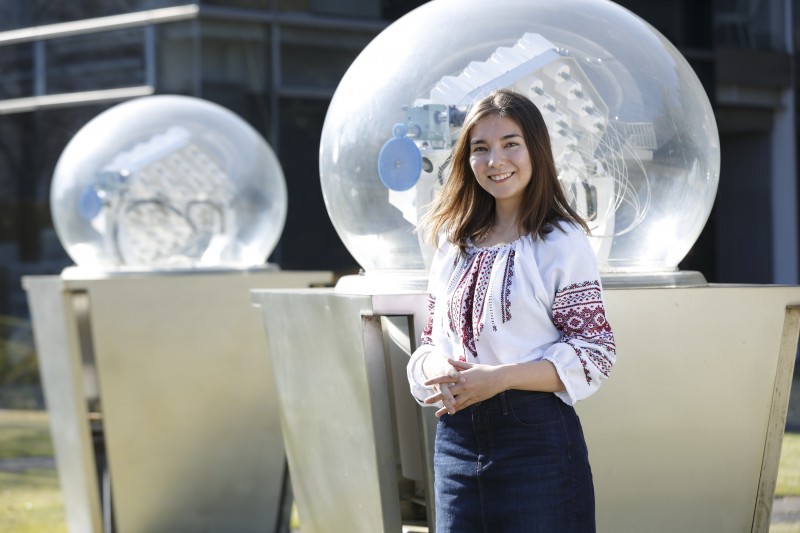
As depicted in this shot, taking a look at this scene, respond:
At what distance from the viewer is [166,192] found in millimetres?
5027

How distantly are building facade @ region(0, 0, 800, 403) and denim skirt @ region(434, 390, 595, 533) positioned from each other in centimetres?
809

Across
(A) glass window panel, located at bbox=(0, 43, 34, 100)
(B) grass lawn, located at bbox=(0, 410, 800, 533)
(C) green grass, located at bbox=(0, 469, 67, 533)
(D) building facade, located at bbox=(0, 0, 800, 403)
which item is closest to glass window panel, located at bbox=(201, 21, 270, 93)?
(D) building facade, located at bbox=(0, 0, 800, 403)

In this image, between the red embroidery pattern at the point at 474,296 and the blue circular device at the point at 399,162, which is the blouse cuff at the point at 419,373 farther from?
the blue circular device at the point at 399,162

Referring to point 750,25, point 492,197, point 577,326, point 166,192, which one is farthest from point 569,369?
point 750,25

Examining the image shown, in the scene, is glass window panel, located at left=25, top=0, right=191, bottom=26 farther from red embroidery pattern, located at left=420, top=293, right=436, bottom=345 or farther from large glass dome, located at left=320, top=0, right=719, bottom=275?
red embroidery pattern, located at left=420, top=293, right=436, bottom=345

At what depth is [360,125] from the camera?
9.67 ft

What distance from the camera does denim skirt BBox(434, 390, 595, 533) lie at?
2043mm

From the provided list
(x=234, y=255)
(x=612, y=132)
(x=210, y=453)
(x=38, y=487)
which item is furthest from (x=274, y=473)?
(x=612, y=132)

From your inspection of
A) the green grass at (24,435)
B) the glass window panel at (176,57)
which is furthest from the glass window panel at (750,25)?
the green grass at (24,435)

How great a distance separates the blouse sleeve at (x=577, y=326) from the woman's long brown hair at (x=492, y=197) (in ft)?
0.28

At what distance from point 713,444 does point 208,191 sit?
302 cm

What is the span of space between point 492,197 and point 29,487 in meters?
5.09

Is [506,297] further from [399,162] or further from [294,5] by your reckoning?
[294,5]

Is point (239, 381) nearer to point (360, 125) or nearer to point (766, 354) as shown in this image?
point (360, 125)
